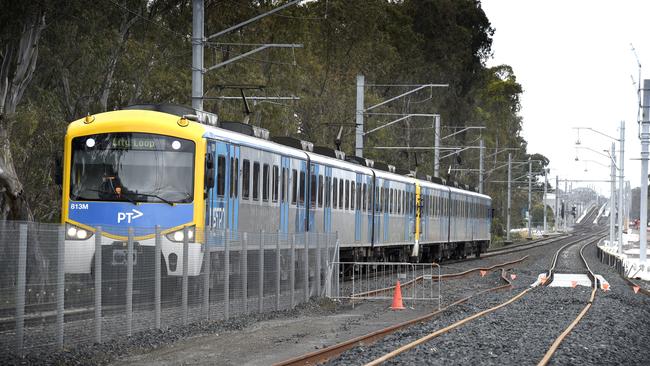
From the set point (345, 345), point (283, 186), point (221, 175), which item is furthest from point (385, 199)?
point (345, 345)

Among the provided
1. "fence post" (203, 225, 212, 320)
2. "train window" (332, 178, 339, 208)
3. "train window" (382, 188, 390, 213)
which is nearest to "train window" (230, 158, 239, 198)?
"fence post" (203, 225, 212, 320)

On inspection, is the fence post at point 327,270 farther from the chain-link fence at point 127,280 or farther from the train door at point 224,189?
the train door at point 224,189

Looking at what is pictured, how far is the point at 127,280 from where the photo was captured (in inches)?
590

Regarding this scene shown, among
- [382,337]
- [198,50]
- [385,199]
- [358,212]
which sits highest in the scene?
[198,50]

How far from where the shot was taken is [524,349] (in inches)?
610

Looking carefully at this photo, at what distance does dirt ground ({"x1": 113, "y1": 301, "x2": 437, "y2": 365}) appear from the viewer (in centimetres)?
1374

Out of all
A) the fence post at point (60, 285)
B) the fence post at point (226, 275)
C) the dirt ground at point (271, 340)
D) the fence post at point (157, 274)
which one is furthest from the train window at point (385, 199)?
the fence post at point (60, 285)

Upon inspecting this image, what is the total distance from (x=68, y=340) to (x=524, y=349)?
574cm

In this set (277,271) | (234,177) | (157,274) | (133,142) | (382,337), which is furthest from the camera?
(234,177)

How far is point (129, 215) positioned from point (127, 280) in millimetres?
4370

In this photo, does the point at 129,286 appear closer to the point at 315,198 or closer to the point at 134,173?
the point at 134,173

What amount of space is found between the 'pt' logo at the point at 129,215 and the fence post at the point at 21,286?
265 inches

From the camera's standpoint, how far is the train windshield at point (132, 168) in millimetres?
19344

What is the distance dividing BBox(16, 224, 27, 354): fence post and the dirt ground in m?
1.26
